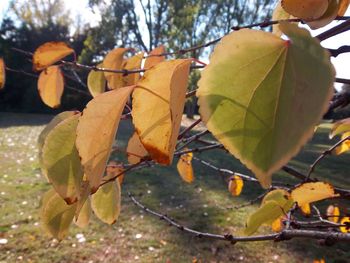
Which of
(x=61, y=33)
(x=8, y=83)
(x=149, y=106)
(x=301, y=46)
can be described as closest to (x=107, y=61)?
(x=149, y=106)

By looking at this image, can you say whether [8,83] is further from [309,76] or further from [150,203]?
[309,76]

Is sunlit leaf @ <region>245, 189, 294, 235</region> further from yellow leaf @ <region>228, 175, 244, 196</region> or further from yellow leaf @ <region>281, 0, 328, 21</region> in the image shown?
yellow leaf @ <region>228, 175, 244, 196</region>

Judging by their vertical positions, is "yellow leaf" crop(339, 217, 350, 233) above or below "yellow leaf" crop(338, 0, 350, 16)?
below

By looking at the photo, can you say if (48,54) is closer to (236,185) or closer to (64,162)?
(64,162)

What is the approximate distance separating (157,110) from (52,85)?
0.52m

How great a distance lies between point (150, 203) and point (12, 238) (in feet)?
3.73

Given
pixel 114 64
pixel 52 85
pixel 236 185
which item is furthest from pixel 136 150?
pixel 236 185

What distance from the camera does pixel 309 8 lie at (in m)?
0.27

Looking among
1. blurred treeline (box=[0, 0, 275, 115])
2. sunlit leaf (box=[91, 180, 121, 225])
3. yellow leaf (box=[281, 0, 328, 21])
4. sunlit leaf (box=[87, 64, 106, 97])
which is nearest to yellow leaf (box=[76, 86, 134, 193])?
yellow leaf (box=[281, 0, 328, 21])

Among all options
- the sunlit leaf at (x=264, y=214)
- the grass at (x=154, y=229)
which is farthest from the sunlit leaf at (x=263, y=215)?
the grass at (x=154, y=229)

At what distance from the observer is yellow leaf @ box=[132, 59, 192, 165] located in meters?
0.27

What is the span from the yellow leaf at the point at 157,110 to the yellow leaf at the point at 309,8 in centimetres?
9

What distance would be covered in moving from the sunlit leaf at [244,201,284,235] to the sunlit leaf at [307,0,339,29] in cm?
31

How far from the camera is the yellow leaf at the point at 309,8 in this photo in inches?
10.6
